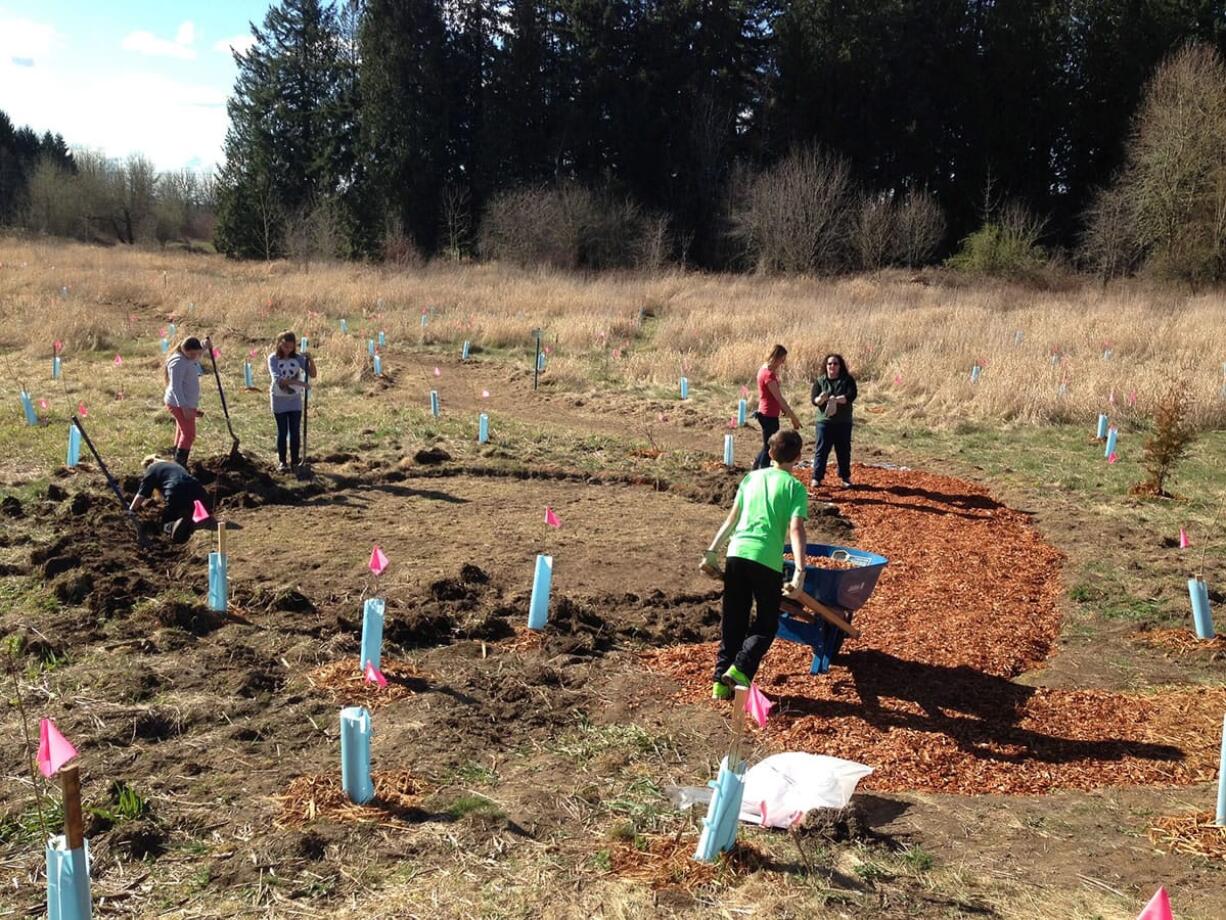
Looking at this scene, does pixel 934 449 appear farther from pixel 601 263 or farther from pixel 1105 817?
pixel 601 263

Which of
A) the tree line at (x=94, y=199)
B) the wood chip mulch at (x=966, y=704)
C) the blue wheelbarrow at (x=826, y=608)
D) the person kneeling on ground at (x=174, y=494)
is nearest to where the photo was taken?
the wood chip mulch at (x=966, y=704)

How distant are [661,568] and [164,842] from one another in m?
4.79

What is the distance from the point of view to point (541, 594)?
6.59m

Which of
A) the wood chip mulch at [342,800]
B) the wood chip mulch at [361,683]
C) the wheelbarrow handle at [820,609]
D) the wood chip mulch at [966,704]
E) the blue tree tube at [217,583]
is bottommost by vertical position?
the wood chip mulch at [966,704]

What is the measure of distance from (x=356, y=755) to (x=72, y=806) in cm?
149

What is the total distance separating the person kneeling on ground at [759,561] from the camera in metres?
5.46

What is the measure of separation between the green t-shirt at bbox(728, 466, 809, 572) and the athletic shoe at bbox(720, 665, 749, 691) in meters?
0.60

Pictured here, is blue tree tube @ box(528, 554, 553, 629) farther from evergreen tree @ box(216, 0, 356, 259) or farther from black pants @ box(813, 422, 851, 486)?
evergreen tree @ box(216, 0, 356, 259)

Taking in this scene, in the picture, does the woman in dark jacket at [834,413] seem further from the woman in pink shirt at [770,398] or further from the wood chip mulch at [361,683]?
the wood chip mulch at [361,683]

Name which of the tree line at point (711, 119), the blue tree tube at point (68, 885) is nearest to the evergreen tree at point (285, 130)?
the tree line at point (711, 119)

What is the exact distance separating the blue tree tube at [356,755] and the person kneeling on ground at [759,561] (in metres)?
2.08

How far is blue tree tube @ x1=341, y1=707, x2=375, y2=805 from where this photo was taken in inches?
168

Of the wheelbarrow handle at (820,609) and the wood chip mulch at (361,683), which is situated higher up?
the wheelbarrow handle at (820,609)

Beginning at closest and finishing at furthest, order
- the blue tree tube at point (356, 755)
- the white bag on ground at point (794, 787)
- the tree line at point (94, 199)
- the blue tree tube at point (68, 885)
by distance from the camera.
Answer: the blue tree tube at point (68, 885) < the blue tree tube at point (356, 755) < the white bag on ground at point (794, 787) < the tree line at point (94, 199)
